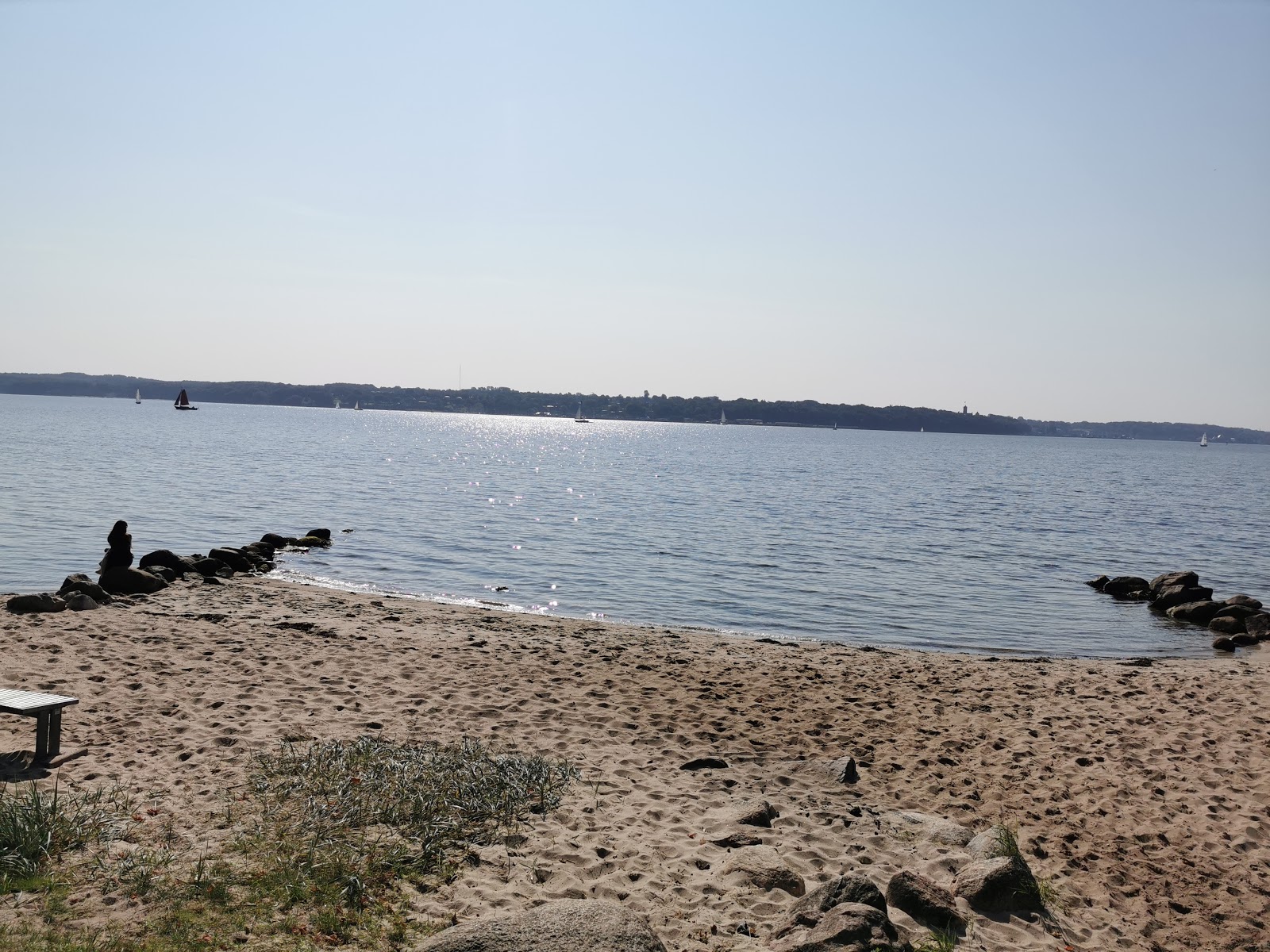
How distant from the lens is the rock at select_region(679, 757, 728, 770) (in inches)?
399

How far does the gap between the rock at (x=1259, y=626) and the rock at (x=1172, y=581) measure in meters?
4.11

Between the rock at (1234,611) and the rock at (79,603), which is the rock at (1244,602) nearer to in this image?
the rock at (1234,611)

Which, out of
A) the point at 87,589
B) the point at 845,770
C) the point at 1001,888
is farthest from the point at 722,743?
the point at 87,589

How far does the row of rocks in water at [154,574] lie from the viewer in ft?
54.1

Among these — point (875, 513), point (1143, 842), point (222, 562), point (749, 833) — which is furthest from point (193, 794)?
point (875, 513)

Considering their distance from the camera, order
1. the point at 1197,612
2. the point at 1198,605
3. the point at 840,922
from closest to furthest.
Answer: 1. the point at 840,922
2. the point at 1197,612
3. the point at 1198,605

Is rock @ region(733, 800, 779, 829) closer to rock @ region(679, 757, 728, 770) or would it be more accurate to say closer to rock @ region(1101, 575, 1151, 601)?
rock @ region(679, 757, 728, 770)

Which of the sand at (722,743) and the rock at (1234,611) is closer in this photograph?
the sand at (722,743)

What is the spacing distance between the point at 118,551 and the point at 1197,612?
86.0 feet

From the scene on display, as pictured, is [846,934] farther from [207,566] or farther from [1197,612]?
[1197,612]

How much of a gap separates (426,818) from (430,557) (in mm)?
21518

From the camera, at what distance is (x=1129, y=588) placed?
27.4m

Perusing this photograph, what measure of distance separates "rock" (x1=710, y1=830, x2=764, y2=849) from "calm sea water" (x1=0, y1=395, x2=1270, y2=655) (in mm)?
12203

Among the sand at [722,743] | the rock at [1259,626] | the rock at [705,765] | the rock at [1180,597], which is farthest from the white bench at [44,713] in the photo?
the rock at [1180,597]
